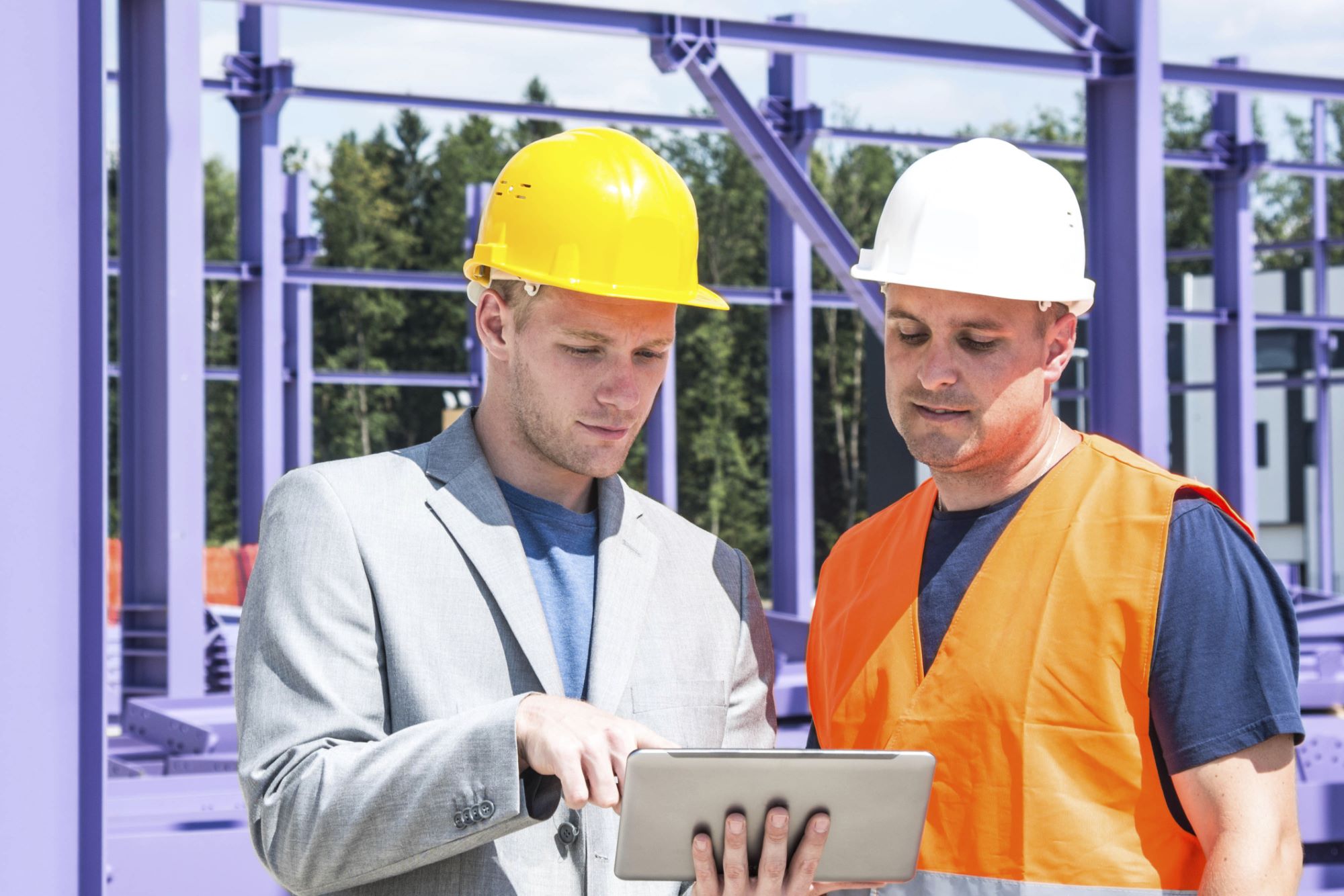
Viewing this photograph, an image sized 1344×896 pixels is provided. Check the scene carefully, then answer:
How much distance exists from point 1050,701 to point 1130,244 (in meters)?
5.20

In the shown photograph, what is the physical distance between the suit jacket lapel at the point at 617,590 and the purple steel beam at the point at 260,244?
10.4 m

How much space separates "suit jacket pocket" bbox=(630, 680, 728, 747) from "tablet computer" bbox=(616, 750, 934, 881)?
0.93ft

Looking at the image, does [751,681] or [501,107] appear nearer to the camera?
[751,681]

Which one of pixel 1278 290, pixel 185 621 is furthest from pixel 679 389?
pixel 185 621

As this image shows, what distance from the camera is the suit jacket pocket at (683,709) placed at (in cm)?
224

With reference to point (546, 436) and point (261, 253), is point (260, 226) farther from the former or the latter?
point (546, 436)

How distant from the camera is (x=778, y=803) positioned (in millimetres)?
1928

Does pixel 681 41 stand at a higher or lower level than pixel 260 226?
higher

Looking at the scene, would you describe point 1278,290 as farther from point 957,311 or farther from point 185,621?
point 957,311

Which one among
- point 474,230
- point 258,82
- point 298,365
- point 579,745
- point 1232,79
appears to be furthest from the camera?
point 298,365

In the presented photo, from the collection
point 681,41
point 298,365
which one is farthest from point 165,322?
point 298,365

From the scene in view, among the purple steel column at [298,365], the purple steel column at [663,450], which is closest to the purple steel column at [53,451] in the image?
the purple steel column at [663,450]

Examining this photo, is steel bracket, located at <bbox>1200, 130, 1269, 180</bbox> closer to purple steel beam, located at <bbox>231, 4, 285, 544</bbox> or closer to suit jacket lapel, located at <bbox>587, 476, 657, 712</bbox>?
purple steel beam, located at <bbox>231, 4, 285, 544</bbox>

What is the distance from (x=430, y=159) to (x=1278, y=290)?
27517 millimetres
